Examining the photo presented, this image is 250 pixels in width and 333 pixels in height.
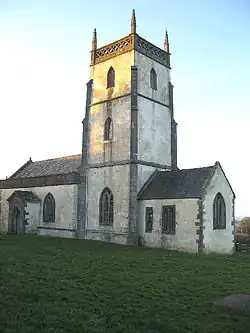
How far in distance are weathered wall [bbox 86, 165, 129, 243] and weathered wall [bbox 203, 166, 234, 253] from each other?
6.47 metres

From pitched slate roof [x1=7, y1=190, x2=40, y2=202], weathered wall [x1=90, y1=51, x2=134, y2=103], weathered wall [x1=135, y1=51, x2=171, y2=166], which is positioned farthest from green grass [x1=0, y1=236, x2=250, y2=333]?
pitched slate roof [x1=7, y1=190, x2=40, y2=202]

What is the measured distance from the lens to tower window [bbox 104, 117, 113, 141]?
103 ft

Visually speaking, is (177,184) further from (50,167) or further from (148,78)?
(50,167)

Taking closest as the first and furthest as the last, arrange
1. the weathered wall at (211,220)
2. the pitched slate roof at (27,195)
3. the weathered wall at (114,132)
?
1. the weathered wall at (211,220)
2. the weathered wall at (114,132)
3. the pitched slate roof at (27,195)

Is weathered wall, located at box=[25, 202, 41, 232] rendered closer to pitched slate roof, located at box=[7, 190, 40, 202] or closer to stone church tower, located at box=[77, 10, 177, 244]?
pitched slate roof, located at box=[7, 190, 40, 202]

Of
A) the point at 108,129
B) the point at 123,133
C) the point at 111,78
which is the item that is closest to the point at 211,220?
the point at 123,133

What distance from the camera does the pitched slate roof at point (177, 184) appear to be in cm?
2589

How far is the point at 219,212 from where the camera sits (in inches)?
1070

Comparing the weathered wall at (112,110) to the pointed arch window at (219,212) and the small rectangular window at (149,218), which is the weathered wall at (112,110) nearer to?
the small rectangular window at (149,218)

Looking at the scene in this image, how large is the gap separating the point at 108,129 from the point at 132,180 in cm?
576

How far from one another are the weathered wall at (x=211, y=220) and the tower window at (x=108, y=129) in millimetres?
9851

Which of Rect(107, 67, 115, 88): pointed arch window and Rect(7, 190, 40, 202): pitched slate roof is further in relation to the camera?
Rect(7, 190, 40, 202): pitched slate roof

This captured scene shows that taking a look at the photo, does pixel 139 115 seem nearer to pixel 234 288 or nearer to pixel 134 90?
pixel 134 90

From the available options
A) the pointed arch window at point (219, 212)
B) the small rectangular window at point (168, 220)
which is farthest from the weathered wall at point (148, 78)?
the pointed arch window at point (219, 212)
